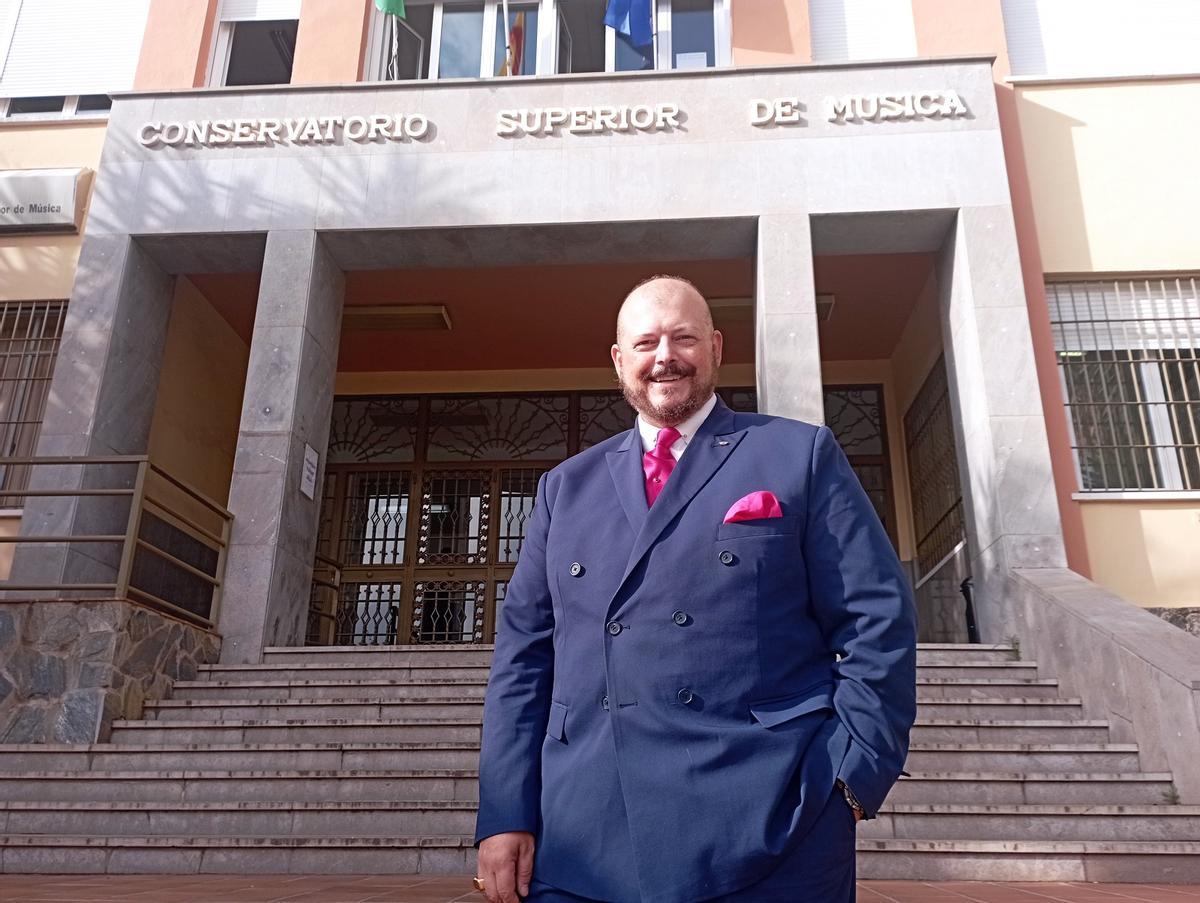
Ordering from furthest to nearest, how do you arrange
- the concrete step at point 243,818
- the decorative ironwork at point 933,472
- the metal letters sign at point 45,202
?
the decorative ironwork at point 933,472 < the metal letters sign at point 45,202 < the concrete step at point 243,818

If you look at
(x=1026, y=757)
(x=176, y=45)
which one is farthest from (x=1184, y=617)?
(x=176, y=45)

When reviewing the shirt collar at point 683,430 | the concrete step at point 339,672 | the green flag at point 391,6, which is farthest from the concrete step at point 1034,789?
the green flag at point 391,6

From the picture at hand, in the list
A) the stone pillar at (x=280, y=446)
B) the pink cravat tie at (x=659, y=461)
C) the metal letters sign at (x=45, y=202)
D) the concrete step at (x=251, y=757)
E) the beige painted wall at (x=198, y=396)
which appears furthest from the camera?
the beige painted wall at (x=198, y=396)

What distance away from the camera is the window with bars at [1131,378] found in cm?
847

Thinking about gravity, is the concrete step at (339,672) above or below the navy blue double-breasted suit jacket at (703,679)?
above

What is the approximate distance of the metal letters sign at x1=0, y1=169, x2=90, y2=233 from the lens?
955 cm

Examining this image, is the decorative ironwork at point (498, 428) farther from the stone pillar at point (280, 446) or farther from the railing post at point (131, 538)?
the railing post at point (131, 538)

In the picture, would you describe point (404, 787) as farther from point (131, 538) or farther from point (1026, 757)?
point (1026, 757)

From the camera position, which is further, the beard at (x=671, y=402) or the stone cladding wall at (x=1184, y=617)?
the stone cladding wall at (x=1184, y=617)

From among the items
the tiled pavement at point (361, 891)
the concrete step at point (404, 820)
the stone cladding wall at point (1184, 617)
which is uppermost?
the stone cladding wall at point (1184, 617)

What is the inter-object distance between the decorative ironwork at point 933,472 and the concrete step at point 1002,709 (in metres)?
3.56

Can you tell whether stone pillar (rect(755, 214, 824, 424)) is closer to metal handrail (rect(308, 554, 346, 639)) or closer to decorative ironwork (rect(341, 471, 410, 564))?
decorative ironwork (rect(341, 471, 410, 564))

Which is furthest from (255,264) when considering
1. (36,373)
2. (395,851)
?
(395,851)

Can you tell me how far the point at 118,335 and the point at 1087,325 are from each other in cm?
889
